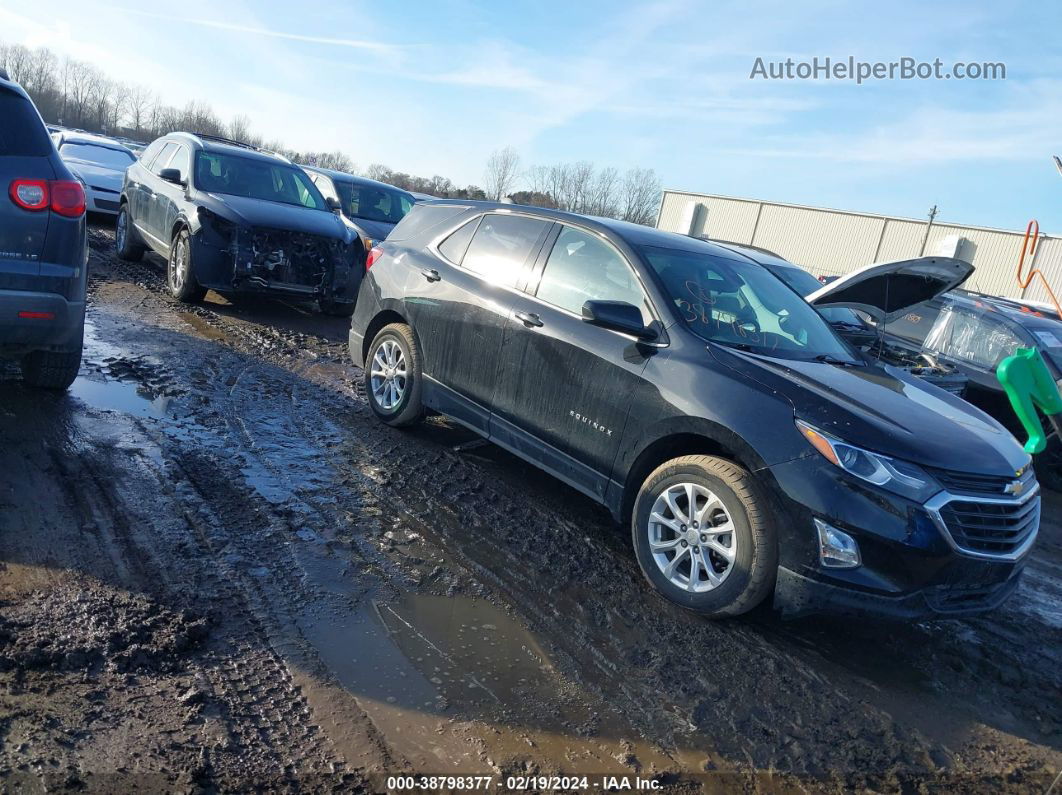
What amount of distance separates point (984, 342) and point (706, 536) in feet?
20.0

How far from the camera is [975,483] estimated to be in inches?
141

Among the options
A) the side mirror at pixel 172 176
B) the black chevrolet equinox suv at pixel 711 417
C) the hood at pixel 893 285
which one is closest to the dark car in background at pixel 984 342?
the hood at pixel 893 285

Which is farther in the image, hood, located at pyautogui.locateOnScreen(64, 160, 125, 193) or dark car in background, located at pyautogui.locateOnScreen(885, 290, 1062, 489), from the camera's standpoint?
hood, located at pyautogui.locateOnScreen(64, 160, 125, 193)

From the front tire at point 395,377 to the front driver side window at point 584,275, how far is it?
129cm

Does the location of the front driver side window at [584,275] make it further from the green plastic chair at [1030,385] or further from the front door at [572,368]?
the green plastic chair at [1030,385]

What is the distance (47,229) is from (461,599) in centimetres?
331

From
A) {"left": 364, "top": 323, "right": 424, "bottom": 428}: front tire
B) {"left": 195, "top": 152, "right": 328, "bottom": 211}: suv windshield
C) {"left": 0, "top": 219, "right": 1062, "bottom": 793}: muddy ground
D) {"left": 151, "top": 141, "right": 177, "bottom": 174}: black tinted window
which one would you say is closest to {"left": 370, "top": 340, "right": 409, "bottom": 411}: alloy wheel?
{"left": 364, "top": 323, "right": 424, "bottom": 428}: front tire

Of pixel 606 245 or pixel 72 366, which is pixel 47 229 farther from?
pixel 606 245

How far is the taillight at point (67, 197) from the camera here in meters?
4.60

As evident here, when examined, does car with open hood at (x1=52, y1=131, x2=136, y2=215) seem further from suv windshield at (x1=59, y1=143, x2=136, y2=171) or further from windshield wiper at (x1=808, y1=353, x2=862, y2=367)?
windshield wiper at (x1=808, y1=353, x2=862, y2=367)

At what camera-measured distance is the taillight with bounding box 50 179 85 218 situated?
460 centimetres

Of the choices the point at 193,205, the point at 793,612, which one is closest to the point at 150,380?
the point at 193,205

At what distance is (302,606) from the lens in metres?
3.37

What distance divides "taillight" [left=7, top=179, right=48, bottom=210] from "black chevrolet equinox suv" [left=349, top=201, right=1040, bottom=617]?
233cm
